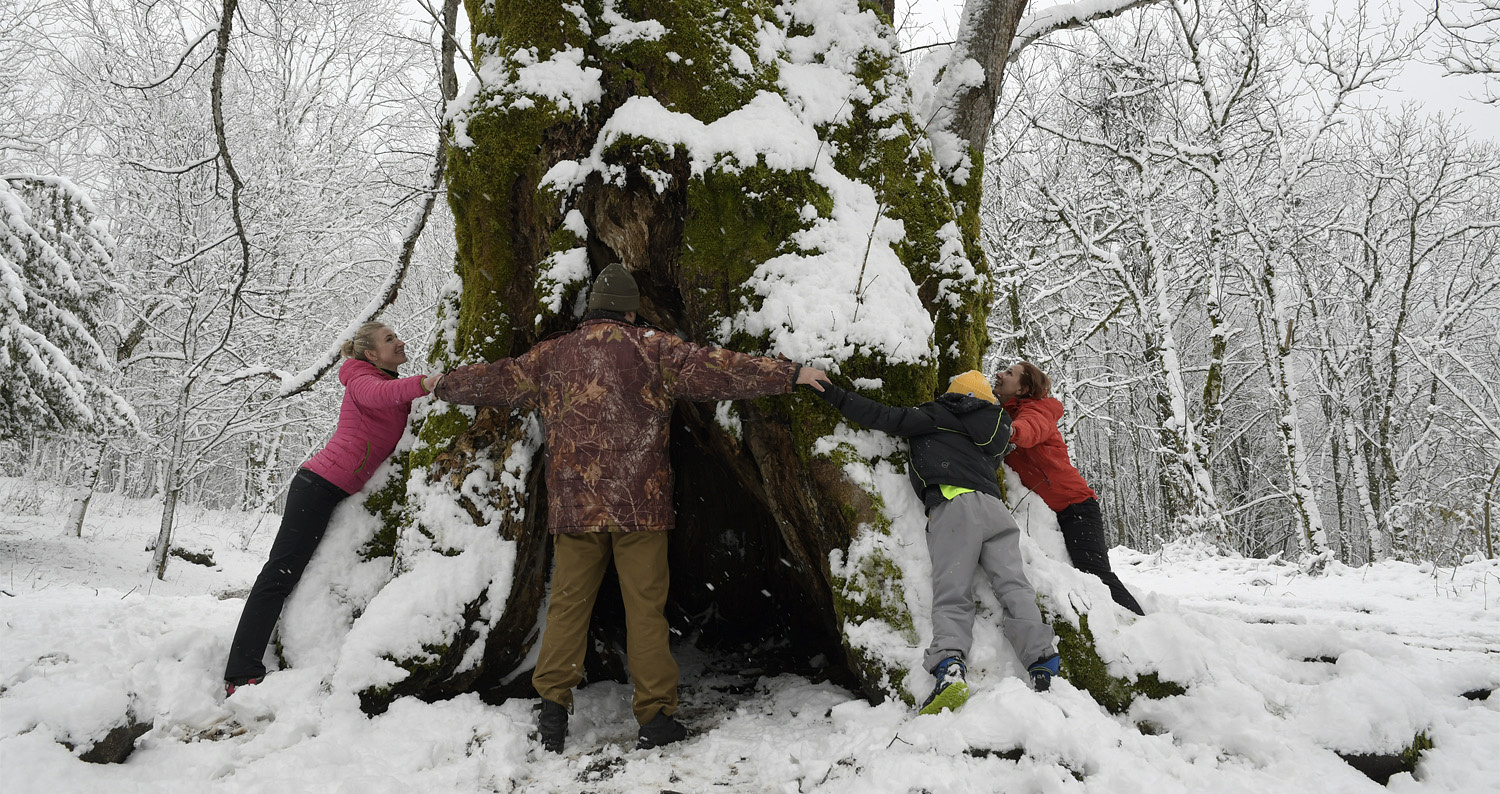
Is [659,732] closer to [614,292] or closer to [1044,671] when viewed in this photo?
[1044,671]

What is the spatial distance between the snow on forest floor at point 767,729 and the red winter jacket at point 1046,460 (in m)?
0.73

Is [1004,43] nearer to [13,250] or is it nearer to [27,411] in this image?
[13,250]

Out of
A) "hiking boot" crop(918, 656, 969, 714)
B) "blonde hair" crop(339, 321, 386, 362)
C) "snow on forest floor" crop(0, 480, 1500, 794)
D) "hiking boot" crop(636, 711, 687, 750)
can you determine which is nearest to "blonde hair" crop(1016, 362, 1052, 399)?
"snow on forest floor" crop(0, 480, 1500, 794)

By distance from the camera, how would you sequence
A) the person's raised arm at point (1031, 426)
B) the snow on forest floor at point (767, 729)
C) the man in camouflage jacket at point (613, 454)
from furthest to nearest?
1. the person's raised arm at point (1031, 426)
2. the man in camouflage jacket at point (613, 454)
3. the snow on forest floor at point (767, 729)

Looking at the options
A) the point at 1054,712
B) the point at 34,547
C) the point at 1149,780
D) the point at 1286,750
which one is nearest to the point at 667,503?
the point at 1054,712

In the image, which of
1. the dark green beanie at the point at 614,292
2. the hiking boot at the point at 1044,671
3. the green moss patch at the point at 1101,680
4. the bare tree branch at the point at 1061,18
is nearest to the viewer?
the hiking boot at the point at 1044,671

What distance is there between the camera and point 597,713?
378 centimetres

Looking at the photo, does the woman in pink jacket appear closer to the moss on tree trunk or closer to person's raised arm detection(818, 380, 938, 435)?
the moss on tree trunk

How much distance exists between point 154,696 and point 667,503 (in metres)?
2.44

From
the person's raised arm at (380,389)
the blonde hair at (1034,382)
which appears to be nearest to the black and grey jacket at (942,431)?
the blonde hair at (1034,382)

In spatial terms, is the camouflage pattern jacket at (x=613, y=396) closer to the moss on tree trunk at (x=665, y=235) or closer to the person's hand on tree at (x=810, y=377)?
the person's hand on tree at (x=810, y=377)

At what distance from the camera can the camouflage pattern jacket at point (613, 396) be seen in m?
3.47

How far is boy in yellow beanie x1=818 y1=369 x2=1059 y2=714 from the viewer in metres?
3.04

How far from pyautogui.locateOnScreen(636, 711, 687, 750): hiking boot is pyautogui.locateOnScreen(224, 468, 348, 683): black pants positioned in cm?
199
